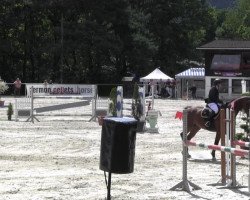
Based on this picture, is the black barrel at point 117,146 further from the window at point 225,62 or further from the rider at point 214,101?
the window at point 225,62

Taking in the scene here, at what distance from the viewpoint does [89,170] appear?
13500 mm

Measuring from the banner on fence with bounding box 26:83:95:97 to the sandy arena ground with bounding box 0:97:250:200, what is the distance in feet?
22.2

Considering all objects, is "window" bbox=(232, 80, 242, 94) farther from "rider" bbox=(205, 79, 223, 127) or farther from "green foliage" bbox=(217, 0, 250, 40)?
"rider" bbox=(205, 79, 223, 127)

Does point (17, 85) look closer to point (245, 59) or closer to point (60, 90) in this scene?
point (60, 90)

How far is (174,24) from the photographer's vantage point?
77.7 m

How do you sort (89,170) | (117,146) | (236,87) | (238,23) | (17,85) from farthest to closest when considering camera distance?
(238,23), (236,87), (17,85), (89,170), (117,146)

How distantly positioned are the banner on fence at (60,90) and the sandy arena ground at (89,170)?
6753mm

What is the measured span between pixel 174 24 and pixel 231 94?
51.3 feet

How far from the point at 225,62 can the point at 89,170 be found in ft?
190

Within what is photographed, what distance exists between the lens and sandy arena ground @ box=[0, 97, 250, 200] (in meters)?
10.7

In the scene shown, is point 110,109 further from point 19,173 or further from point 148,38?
point 148,38

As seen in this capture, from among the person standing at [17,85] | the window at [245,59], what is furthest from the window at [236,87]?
the person standing at [17,85]

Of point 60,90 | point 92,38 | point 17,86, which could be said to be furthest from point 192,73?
point 60,90

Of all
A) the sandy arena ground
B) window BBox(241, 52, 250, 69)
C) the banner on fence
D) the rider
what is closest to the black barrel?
the sandy arena ground
